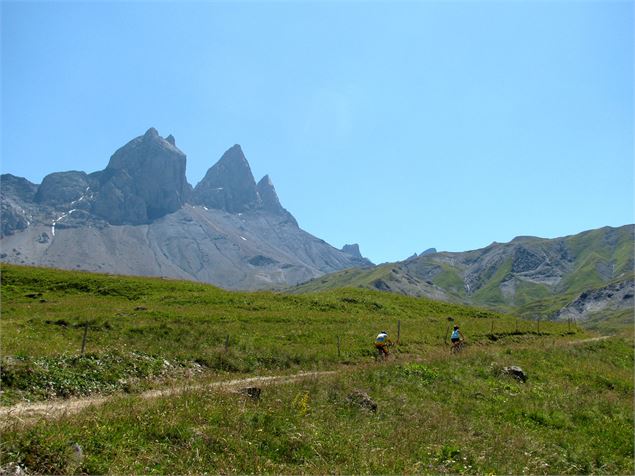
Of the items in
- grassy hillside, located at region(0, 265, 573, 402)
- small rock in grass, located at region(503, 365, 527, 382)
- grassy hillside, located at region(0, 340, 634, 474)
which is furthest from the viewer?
small rock in grass, located at region(503, 365, 527, 382)

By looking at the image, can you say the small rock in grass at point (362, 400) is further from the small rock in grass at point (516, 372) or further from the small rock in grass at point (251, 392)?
the small rock in grass at point (516, 372)

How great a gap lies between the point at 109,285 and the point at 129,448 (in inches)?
1781

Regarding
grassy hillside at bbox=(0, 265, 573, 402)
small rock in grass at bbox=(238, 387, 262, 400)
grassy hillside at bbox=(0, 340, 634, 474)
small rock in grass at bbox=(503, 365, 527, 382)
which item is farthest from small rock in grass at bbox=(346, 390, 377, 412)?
small rock in grass at bbox=(503, 365, 527, 382)

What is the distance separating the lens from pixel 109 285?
5341 centimetres

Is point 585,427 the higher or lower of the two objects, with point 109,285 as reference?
lower

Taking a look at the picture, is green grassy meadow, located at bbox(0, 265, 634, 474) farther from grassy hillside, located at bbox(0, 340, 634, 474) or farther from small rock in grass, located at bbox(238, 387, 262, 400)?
small rock in grass, located at bbox(238, 387, 262, 400)

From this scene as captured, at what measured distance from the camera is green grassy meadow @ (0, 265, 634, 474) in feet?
41.8

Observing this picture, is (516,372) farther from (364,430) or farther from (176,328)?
(176,328)

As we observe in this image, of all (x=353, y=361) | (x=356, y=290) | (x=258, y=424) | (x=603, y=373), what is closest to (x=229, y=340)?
(x=353, y=361)

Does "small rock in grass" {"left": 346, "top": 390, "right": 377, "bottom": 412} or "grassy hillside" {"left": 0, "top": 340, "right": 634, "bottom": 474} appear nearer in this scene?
"grassy hillside" {"left": 0, "top": 340, "right": 634, "bottom": 474}

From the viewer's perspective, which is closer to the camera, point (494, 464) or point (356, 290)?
point (494, 464)

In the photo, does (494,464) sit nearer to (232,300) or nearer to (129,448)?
(129,448)

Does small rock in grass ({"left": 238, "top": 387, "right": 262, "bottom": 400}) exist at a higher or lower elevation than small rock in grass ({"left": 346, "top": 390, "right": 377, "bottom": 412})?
higher

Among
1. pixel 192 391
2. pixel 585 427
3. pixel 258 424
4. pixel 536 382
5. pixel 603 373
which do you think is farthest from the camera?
pixel 603 373
